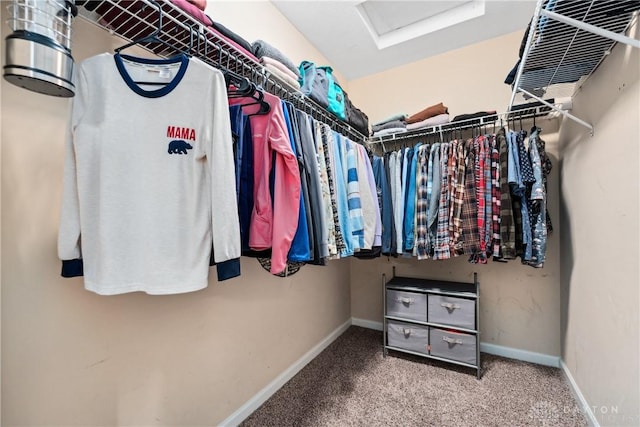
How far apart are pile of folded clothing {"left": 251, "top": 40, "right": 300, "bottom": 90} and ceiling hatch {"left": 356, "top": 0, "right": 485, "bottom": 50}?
0.94 m

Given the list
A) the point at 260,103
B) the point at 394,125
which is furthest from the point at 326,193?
the point at 394,125

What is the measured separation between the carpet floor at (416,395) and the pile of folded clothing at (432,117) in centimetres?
178

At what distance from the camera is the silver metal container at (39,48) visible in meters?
0.54

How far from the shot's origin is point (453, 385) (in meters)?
1.71

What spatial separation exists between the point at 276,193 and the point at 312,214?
0.61ft

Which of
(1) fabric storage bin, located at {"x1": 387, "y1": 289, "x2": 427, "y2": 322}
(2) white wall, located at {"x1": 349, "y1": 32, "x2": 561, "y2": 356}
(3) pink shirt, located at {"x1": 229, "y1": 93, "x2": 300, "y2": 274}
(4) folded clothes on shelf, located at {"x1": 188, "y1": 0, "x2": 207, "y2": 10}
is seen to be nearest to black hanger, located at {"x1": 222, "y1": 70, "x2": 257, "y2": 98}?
(3) pink shirt, located at {"x1": 229, "y1": 93, "x2": 300, "y2": 274}

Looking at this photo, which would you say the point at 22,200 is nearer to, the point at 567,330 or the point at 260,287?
the point at 260,287

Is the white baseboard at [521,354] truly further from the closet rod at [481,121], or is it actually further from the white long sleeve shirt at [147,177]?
the white long sleeve shirt at [147,177]

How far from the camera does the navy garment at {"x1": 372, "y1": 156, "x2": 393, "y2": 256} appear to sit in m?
1.88

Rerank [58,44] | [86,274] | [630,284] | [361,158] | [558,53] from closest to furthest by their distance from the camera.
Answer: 1. [58,44]
2. [86,274]
3. [630,284]
4. [558,53]
5. [361,158]

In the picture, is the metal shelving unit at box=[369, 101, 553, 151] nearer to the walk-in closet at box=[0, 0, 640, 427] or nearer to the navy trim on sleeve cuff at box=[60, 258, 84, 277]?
the walk-in closet at box=[0, 0, 640, 427]

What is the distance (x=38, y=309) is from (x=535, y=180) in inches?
88.7

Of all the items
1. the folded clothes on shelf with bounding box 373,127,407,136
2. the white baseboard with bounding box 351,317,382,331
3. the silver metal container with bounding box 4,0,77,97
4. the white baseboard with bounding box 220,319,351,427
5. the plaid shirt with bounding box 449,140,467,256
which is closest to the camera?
the silver metal container with bounding box 4,0,77,97

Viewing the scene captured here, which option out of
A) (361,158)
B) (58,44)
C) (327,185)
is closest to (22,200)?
(58,44)
